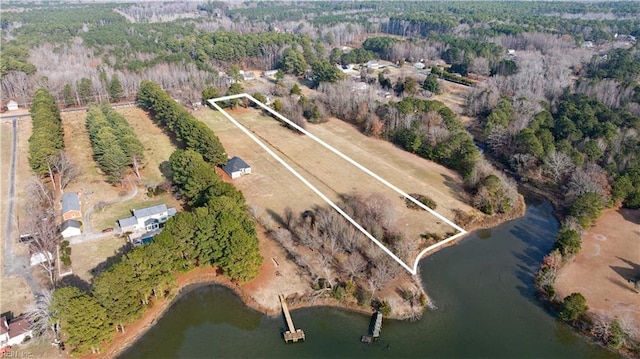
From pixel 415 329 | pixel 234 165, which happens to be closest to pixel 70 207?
pixel 234 165

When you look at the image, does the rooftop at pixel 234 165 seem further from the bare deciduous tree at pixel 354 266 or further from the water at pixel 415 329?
the bare deciduous tree at pixel 354 266

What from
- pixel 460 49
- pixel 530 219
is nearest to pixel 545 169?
pixel 530 219

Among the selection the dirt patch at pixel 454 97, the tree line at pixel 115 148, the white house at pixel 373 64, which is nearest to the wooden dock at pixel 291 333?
the tree line at pixel 115 148

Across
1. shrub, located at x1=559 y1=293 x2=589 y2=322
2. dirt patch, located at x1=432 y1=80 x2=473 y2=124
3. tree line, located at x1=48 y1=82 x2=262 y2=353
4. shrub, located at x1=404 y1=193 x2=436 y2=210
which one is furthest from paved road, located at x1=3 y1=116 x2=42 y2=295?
dirt patch, located at x1=432 y1=80 x2=473 y2=124

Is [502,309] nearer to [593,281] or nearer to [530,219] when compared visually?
[593,281]

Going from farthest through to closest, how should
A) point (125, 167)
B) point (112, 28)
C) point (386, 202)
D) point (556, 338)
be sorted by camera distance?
point (112, 28) < point (125, 167) < point (386, 202) < point (556, 338)

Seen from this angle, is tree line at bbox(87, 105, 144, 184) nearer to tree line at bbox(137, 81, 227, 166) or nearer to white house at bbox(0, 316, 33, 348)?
tree line at bbox(137, 81, 227, 166)
